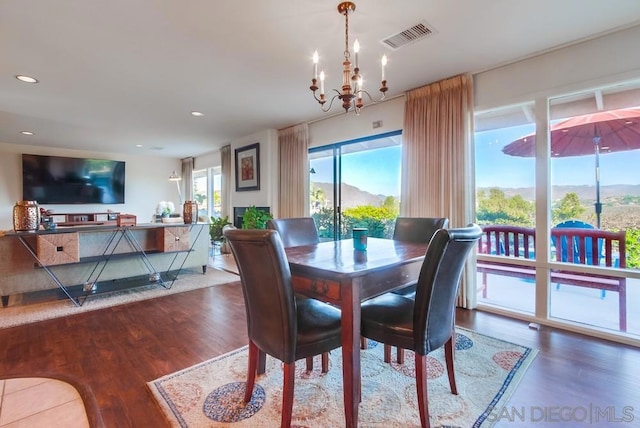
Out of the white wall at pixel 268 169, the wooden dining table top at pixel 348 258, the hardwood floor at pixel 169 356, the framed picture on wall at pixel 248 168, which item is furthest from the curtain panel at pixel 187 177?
the wooden dining table top at pixel 348 258

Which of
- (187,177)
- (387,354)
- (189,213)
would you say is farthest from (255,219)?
(187,177)

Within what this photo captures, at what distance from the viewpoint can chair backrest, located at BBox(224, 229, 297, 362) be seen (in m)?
1.30

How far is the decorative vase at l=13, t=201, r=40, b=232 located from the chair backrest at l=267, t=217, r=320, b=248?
2717 millimetres

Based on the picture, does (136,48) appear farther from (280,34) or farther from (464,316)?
(464,316)

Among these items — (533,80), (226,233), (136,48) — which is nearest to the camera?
(226,233)

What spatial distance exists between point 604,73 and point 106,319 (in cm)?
498

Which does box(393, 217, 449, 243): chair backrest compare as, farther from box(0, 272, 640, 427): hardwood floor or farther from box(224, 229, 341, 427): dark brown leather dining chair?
box(224, 229, 341, 427): dark brown leather dining chair

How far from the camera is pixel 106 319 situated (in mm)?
2949

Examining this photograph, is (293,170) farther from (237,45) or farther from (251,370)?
(251,370)

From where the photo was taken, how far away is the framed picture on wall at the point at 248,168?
228 inches

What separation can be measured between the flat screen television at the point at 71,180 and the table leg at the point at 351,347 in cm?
806

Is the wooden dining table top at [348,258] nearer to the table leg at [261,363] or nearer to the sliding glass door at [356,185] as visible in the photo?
the table leg at [261,363]

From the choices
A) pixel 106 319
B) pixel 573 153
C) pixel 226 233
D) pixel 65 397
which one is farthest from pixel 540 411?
pixel 106 319

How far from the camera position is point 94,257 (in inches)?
146
